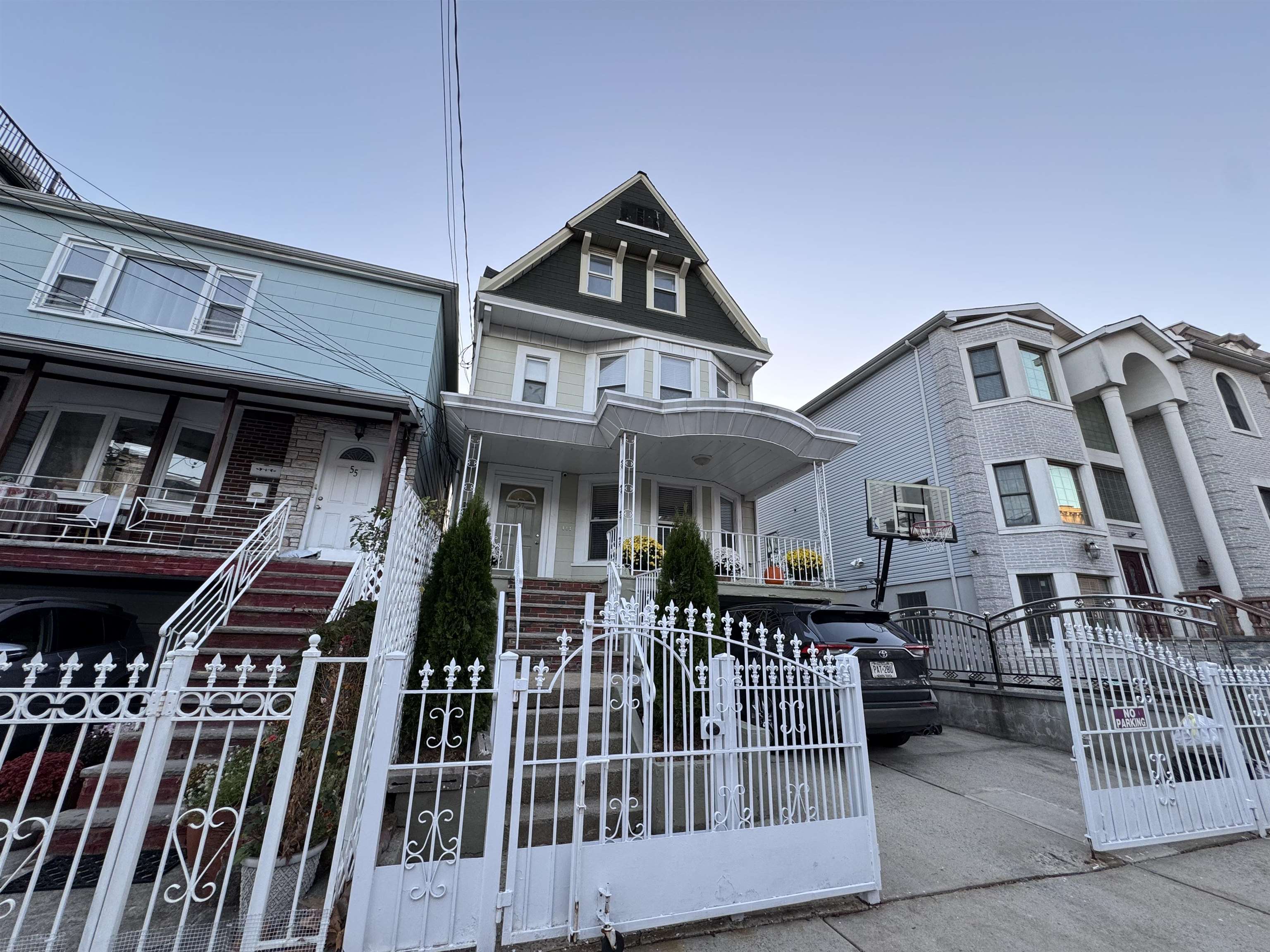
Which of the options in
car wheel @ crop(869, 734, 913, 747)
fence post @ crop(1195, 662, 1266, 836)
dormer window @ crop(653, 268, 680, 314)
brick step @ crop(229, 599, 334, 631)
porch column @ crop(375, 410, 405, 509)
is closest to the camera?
fence post @ crop(1195, 662, 1266, 836)

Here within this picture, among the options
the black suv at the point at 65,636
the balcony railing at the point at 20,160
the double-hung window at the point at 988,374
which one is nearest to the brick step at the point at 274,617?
the black suv at the point at 65,636

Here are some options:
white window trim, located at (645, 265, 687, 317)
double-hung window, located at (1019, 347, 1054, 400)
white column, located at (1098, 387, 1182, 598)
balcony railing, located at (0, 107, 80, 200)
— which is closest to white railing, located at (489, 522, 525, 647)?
white window trim, located at (645, 265, 687, 317)

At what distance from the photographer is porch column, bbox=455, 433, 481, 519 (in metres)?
9.40

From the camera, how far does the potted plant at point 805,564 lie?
388 inches

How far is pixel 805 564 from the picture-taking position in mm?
9875

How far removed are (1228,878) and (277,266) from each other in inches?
596

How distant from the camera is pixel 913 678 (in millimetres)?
5512

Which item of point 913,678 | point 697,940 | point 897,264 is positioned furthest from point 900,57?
point 697,940

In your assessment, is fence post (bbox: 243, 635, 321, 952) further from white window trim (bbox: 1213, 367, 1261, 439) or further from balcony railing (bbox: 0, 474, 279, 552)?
white window trim (bbox: 1213, 367, 1261, 439)

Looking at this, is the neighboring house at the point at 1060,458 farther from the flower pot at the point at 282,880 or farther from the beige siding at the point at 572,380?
the flower pot at the point at 282,880

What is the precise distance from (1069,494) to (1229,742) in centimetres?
1021

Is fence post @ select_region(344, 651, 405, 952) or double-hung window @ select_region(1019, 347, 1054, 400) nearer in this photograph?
fence post @ select_region(344, 651, 405, 952)

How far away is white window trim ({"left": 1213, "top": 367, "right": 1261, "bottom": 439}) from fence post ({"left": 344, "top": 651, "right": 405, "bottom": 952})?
23.9 m

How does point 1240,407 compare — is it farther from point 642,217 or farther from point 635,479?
point 635,479
